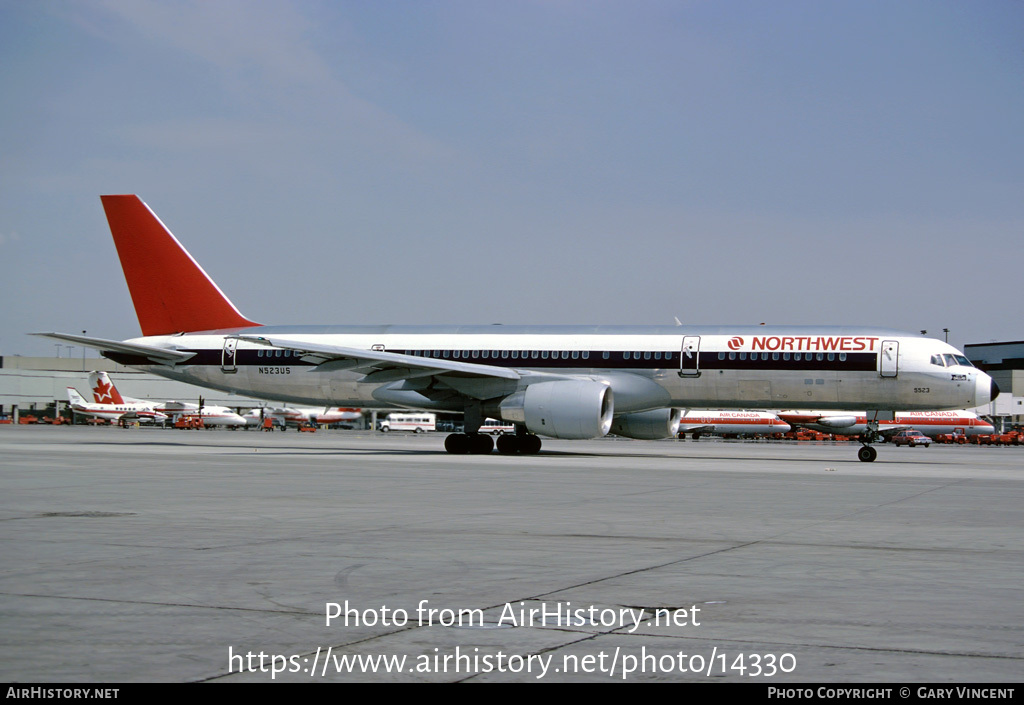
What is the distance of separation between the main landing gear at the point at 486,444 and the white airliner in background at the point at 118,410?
60.1 meters

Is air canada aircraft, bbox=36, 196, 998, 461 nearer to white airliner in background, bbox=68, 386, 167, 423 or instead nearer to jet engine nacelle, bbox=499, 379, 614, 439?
jet engine nacelle, bbox=499, 379, 614, 439

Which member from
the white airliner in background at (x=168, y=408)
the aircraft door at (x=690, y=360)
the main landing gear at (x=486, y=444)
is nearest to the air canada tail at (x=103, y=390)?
the white airliner in background at (x=168, y=408)

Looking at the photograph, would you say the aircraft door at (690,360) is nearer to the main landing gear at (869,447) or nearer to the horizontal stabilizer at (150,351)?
the main landing gear at (869,447)

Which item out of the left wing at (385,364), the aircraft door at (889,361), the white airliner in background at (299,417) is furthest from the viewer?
the white airliner in background at (299,417)

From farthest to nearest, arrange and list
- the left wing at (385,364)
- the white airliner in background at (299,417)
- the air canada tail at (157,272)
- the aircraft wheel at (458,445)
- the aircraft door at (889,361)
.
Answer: the white airliner in background at (299,417), the air canada tail at (157,272), the aircraft wheel at (458,445), the left wing at (385,364), the aircraft door at (889,361)

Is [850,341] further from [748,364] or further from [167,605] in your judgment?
[167,605]

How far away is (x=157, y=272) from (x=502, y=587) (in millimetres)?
32718

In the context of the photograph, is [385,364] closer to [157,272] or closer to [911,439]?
[157,272]

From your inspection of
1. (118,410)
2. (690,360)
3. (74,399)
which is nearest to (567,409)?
(690,360)

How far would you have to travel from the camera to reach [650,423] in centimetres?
3431

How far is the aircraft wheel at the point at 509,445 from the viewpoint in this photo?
1324 inches

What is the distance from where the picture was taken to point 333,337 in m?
35.5

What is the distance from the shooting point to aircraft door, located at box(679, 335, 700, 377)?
102 feet

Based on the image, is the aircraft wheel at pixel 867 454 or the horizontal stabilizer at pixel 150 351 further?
the horizontal stabilizer at pixel 150 351
